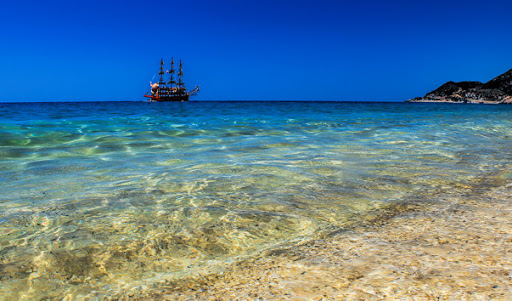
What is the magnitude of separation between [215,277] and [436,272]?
1.04 m

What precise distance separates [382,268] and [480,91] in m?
114

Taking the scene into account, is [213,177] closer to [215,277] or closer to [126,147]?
[215,277]

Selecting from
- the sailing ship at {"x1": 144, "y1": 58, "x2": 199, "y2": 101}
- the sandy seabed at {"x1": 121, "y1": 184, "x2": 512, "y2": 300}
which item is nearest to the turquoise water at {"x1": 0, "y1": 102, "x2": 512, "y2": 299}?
the sandy seabed at {"x1": 121, "y1": 184, "x2": 512, "y2": 300}

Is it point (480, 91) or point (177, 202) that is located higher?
point (480, 91)

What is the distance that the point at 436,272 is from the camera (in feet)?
5.01

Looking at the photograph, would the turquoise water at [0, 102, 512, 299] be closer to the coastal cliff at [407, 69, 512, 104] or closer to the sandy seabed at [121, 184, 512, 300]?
the sandy seabed at [121, 184, 512, 300]

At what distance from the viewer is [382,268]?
1.60 m

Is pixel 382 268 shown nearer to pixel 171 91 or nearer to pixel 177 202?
pixel 177 202

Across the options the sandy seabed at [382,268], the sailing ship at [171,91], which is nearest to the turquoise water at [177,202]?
the sandy seabed at [382,268]

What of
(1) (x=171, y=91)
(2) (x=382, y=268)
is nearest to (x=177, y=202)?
(2) (x=382, y=268)

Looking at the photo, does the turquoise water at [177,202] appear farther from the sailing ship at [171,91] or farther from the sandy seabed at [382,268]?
the sailing ship at [171,91]

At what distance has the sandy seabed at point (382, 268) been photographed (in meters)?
1.40

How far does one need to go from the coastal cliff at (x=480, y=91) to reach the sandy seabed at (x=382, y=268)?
97996mm

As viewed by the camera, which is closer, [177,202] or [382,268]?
[382,268]
